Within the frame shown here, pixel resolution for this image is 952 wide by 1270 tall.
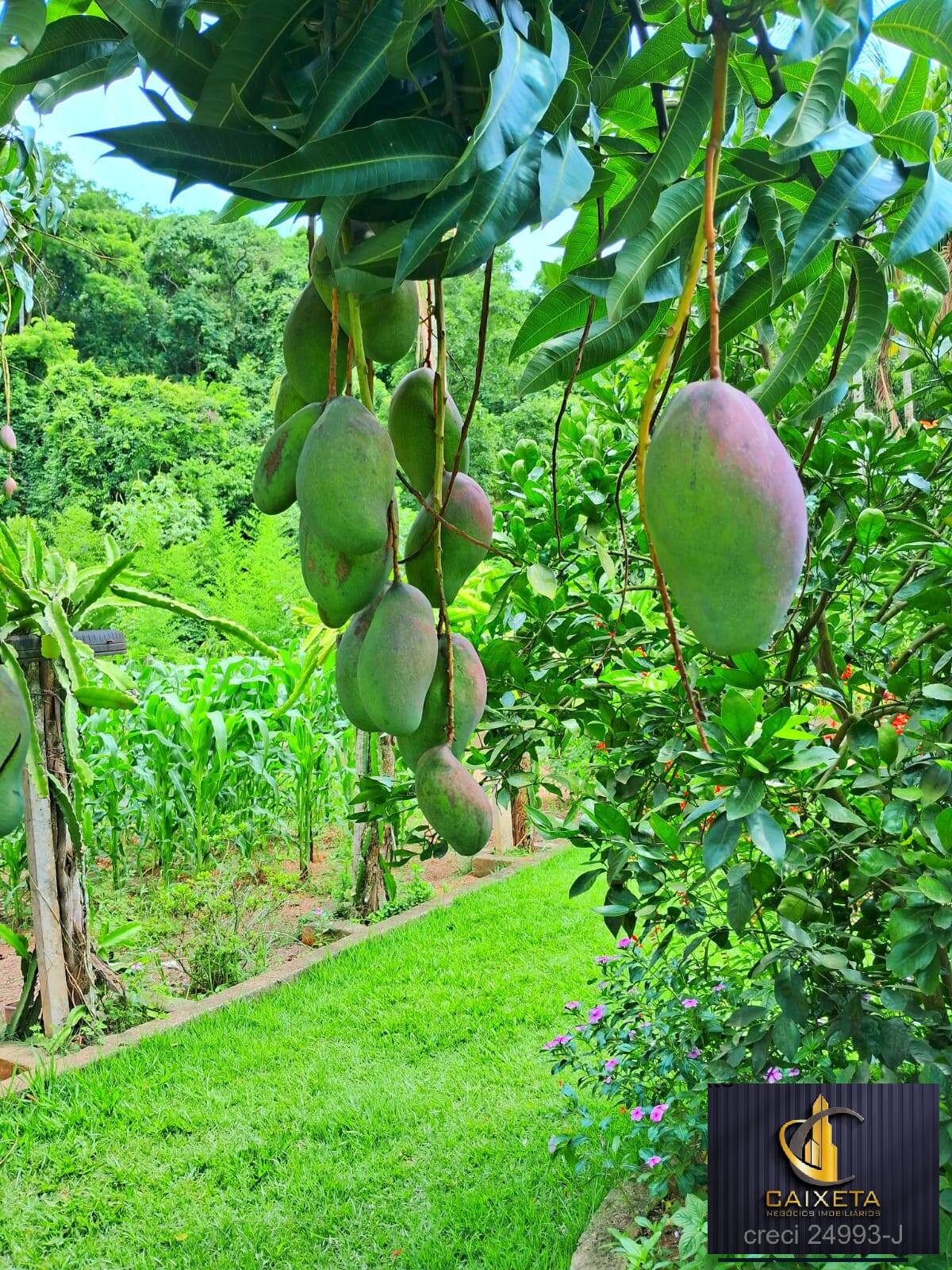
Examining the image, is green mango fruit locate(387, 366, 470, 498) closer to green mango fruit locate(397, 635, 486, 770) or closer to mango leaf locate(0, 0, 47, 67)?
green mango fruit locate(397, 635, 486, 770)

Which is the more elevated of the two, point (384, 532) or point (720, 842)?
point (384, 532)

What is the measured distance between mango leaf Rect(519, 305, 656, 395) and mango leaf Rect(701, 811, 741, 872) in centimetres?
51

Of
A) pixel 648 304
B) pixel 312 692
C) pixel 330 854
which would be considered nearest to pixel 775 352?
pixel 648 304

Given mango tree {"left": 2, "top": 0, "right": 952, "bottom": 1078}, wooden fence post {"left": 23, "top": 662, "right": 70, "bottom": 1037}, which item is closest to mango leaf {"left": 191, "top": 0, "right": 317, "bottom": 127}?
mango tree {"left": 2, "top": 0, "right": 952, "bottom": 1078}

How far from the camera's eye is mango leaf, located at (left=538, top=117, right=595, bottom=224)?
1.16ft

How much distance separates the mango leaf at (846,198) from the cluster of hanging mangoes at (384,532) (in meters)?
0.20

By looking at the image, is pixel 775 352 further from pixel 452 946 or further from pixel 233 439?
pixel 233 439

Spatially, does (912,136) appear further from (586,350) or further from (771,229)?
(586,350)

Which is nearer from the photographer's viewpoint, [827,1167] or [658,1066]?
[827,1167]

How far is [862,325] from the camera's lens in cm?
48

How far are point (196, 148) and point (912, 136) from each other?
29 cm

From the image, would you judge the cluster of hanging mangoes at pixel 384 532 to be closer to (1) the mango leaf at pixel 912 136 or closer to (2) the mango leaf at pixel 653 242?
(2) the mango leaf at pixel 653 242

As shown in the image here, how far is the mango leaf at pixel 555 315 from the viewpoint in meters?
0.51

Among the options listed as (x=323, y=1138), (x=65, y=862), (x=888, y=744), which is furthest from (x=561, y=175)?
(x=65, y=862)
